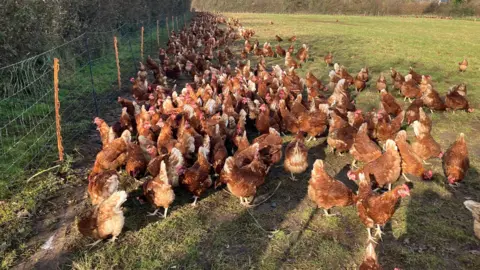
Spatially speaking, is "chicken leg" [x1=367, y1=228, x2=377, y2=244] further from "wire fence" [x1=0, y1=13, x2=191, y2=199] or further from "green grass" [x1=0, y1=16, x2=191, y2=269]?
"wire fence" [x1=0, y1=13, x2=191, y2=199]

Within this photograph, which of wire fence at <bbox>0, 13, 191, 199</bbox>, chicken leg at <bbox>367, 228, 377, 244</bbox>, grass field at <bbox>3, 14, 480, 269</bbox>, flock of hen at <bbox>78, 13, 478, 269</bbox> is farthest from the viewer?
wire fence at <bbox>0, 13, 191, 199</bbox>

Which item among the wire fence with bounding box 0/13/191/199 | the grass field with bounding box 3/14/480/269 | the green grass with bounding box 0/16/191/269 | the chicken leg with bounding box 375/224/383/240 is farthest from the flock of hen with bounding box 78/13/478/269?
the wire fence with bounding box 0/13/191/199

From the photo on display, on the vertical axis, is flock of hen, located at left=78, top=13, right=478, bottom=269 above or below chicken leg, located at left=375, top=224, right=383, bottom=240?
above

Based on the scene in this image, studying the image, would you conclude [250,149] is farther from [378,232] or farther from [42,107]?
[42,107]

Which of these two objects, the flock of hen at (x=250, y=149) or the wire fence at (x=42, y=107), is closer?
the flock of hen at (x=250, y=149)

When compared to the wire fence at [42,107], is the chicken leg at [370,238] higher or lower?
lower

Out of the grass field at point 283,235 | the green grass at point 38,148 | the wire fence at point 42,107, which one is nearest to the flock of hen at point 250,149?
the grass field at point 283,235

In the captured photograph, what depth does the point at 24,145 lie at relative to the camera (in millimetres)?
5898

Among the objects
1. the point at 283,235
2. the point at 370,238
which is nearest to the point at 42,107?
the point at 283,235

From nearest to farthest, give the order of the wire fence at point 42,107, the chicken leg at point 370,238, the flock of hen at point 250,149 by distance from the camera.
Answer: the chicken leg at point 370,238 < the flock of hen at point 250,149 < the wire fence at point 42,107

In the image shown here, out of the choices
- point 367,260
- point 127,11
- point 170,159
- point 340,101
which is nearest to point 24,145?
point 170,159

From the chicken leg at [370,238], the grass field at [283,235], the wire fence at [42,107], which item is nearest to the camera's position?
the grass field at [283,235]

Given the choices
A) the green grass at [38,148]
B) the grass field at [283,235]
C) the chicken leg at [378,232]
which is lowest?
the grass field at [283,235]

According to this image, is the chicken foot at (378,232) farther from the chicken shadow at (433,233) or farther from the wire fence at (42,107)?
the wire fence at (42,107)
